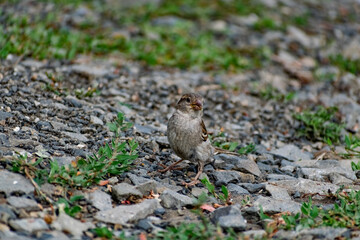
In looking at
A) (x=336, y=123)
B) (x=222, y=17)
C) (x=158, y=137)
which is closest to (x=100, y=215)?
(x=158, y=137)

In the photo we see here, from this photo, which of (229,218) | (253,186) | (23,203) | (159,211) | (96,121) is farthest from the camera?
(96,121)

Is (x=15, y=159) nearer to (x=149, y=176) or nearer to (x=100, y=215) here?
(x=100, y=215)

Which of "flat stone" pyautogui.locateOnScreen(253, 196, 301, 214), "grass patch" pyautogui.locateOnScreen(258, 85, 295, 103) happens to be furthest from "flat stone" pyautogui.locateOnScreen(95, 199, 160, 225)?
"grass patch" pyautogui.locateOnScreen(258, 85, 295, 103)

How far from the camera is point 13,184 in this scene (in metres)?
Answer: 4.70

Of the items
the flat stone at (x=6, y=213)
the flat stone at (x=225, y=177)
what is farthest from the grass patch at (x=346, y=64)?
the flat stone at (x=6, y=213)

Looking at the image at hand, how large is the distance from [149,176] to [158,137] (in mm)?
1369

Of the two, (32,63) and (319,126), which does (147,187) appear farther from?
(32,63)

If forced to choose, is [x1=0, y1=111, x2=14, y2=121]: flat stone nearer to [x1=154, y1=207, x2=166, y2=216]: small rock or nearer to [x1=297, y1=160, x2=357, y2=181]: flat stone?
[x1=154, y1=207, x2=166, y2=216]: small rock

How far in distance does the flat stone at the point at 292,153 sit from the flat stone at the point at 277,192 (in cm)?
142

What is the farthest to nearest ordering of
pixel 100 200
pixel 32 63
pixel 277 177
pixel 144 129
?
pixel 32 63, pixel 144 129, pixel 277 177, pixel 100 200

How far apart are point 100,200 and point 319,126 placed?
4.54 meters

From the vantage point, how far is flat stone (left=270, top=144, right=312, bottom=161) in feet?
23.9

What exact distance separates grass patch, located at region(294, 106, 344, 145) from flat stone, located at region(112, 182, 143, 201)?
393cm

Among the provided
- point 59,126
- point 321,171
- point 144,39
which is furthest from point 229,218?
point 144,39
